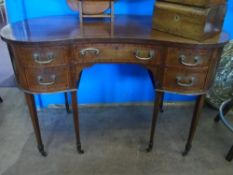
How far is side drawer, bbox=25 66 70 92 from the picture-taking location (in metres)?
1.22

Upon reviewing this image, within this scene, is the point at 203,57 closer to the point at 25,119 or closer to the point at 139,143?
the point at 139,143

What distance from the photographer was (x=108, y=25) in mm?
1396

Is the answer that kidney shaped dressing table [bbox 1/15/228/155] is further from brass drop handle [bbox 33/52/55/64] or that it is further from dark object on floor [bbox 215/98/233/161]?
dark object on floor [bbox 215/98/233/161]

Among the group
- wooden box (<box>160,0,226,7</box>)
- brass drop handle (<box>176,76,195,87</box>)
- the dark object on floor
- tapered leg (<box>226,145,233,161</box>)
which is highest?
wooden box (<box>160,0,226,7</box>)

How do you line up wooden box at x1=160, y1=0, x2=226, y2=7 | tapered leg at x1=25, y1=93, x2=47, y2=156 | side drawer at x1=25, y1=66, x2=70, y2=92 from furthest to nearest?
tapered leg at x1=25, y1=93, x2=47, y2=156 → side drawer at x1=25, y1=66, x2=70, y2=92 → wooden box at x1=160, y1=0, x2=226, y2=7

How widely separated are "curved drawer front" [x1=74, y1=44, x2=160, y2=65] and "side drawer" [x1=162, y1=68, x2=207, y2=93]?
0.11 meters

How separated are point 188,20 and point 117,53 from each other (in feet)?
1.40

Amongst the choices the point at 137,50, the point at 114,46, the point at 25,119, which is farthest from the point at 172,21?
the point at 25,119

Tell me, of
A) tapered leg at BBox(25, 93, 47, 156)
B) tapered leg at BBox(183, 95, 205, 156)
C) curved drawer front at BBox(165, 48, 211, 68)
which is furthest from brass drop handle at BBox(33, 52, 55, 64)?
tapered leg at BBox(183, 95, 205, 156)

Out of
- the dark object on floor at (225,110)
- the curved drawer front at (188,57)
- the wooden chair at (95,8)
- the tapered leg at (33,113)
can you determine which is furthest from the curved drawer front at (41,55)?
the dark object on floor at (225,110)

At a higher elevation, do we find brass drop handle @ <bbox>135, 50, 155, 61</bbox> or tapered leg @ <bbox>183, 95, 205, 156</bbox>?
brass drop handle @ <bbox>135, 50, 155, 61</bbox>

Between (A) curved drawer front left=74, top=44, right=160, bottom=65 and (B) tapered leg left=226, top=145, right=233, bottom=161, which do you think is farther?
(B) tapered leg left=226, top=145, right=233, bottom=161

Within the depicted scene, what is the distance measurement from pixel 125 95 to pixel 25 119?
36.7 inches

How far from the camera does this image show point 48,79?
48.8 inches
